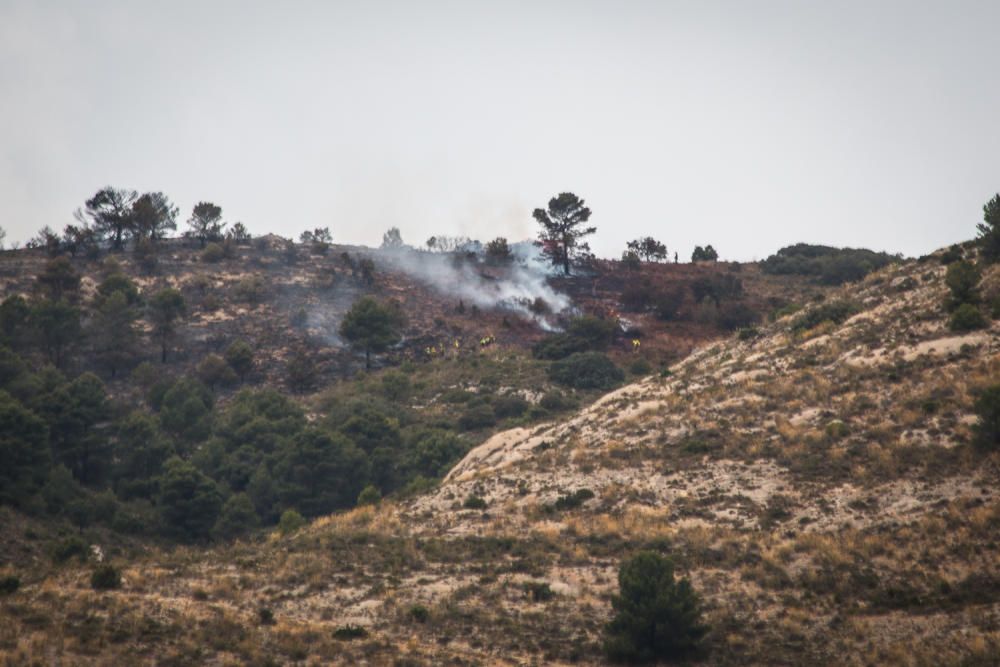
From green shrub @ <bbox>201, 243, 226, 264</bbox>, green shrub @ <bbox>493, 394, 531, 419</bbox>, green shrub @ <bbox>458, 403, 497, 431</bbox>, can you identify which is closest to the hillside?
green shrub @ <bbox>458, 403, 497, 431</bbox>

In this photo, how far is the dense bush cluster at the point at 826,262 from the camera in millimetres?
104938

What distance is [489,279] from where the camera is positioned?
119m

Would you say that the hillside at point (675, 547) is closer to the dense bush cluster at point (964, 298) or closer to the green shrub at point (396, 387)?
the dense bush cluster at point (964, 298)

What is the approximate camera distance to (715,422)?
46.8 metres

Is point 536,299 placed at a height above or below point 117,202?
below

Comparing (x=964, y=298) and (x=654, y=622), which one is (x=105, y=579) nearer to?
(x=654, y=622)

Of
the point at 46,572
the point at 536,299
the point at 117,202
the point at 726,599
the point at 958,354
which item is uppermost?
the point at 117,202

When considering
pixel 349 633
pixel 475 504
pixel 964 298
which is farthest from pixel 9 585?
pixel 964 298

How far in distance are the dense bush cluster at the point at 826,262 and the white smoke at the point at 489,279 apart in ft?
114

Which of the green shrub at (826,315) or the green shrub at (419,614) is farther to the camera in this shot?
the green shrub at (826,315)

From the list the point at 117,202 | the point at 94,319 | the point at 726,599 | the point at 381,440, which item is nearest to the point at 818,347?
the point at 726,599

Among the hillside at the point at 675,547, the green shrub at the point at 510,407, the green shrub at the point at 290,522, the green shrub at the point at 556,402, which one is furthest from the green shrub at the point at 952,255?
A: the green shrub at the point at 290,522

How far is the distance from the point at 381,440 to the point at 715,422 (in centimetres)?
3178

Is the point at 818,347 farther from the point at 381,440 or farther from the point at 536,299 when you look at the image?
the point at 536,299
